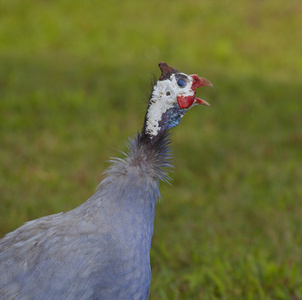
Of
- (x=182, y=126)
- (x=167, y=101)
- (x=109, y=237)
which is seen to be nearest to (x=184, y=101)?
(x=167, y=101)

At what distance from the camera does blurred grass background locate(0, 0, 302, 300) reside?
12.8 feet

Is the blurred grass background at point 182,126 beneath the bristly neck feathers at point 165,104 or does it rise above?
above

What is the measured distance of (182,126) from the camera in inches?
267

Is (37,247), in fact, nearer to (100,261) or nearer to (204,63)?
(100,261)

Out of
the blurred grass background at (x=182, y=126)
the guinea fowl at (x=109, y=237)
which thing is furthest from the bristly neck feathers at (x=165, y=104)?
the blurred grass background at (x=182, y=126)

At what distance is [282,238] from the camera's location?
14.0ft

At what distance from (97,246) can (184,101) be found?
2.38 ft

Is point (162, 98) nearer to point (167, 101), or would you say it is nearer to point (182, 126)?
point (167, 101)

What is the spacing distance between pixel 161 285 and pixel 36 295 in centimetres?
153

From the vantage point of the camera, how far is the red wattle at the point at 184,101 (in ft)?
7.31

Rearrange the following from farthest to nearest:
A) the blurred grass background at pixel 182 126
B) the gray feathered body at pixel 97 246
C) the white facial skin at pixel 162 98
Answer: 1. the blurred grass background at pixel 182 126
2. the white facial skin at pixel 162 98
3. the gray feathered body at pixel 97 246

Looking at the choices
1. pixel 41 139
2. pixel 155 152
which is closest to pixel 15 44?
pixel 41 139

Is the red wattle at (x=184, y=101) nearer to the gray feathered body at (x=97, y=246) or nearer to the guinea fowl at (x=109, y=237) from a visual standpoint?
the guinea fowl at (x=109, y=237)

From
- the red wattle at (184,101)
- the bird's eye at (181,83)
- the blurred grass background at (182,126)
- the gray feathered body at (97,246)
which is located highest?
the blurred grass background at (182,126)
